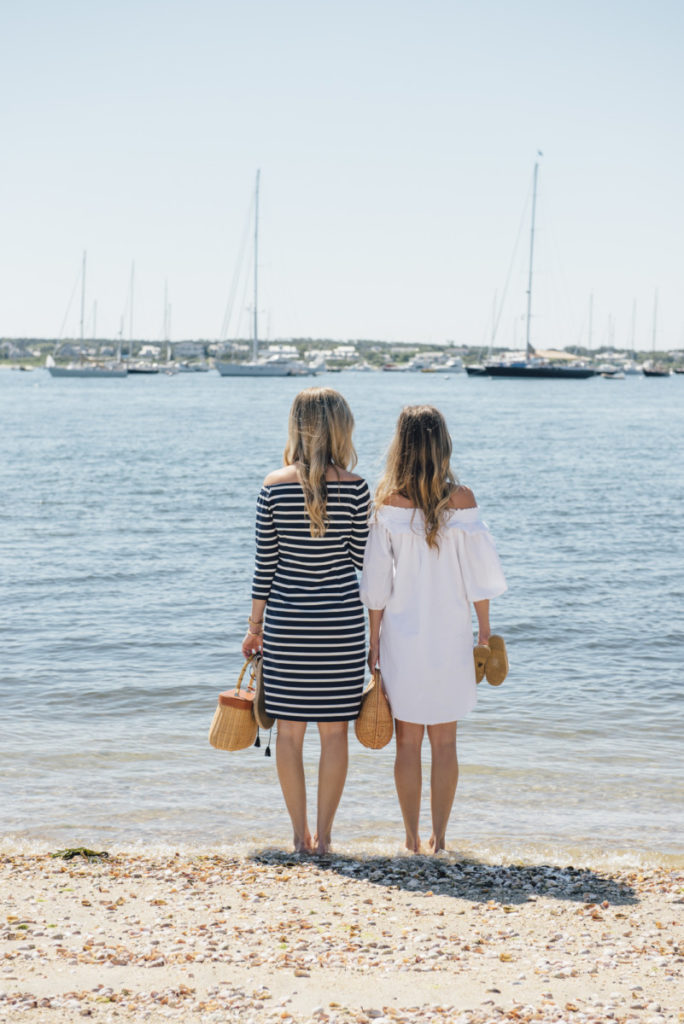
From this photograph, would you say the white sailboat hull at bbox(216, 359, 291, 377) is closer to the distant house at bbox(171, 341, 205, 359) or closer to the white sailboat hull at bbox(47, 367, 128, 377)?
the white sailboat hull at bbox(47, 367, 128, 377)

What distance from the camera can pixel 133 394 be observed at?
87.4 meters

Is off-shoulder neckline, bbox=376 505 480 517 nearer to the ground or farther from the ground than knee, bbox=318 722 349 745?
farther from the ground

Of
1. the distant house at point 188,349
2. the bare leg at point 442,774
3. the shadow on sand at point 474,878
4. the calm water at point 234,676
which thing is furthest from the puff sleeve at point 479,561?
the distant house at point 188,349

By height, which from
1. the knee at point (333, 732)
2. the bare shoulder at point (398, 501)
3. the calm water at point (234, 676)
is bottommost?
the calm water at point (234, 676)

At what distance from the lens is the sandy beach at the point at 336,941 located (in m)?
3.56

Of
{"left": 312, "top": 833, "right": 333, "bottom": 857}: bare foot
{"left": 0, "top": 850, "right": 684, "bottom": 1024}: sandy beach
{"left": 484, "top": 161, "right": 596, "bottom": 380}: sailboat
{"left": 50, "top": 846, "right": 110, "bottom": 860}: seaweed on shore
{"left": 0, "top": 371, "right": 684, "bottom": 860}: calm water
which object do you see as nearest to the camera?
{"left": 0, "top": 850, "right": 684, "bottom": 1024}: sandy beach

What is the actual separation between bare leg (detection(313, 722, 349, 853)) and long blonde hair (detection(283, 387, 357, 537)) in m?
0.99

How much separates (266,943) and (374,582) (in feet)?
5.38

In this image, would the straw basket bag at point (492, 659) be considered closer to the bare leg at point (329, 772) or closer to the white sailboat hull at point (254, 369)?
the bare leg at point (329, 772)

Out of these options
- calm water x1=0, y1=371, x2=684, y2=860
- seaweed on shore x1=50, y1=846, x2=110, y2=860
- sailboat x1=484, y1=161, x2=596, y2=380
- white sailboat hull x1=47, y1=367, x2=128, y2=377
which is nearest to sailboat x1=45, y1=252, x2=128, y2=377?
white sailboat hull x1=47, y1=367, x2=128, y2=377

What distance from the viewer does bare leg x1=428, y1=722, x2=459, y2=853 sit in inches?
204

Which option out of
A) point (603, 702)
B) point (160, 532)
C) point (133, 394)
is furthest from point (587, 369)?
point (603, 702)

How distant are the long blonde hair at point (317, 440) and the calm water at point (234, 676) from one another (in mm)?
2229

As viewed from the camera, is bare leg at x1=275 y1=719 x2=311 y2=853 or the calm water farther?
the calm water
